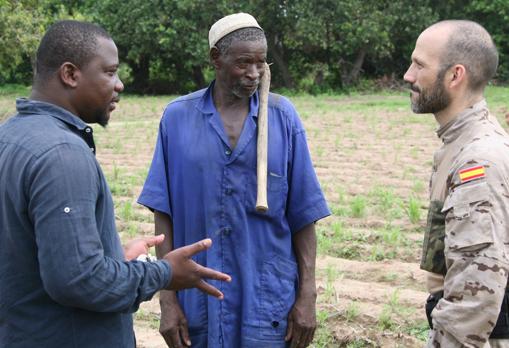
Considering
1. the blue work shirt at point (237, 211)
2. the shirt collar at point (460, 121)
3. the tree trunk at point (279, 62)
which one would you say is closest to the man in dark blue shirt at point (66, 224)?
the blue work shirt at point (237, 211)

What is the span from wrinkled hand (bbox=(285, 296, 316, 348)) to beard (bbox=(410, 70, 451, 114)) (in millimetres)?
888

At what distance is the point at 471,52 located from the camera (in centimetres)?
258

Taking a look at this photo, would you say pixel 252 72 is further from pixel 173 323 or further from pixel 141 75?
pixel 141 75

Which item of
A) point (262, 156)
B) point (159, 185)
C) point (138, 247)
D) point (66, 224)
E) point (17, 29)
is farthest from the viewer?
point (17, 29)

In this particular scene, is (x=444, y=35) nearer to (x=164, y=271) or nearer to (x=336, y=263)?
(x=164, y=271)

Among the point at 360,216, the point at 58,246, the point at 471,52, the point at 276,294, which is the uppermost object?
the point at 471,52

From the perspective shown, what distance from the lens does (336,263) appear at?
19.9 feet

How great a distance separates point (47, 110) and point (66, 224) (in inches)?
16.4

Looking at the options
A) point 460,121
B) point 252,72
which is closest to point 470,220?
point 460,121

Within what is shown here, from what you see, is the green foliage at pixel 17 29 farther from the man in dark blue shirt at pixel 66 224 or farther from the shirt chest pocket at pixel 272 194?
the man in dark blue shirt at pixel 66 224

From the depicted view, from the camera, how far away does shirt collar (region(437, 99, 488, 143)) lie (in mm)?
2570

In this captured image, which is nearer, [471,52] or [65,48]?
[65,48]

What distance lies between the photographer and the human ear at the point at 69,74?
Result: 7.62 ft

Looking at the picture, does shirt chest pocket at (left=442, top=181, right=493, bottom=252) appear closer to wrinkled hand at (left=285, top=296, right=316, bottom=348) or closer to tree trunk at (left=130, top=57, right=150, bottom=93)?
wrinkled hand at (left=285, top=296, right=316, bottom=348)
